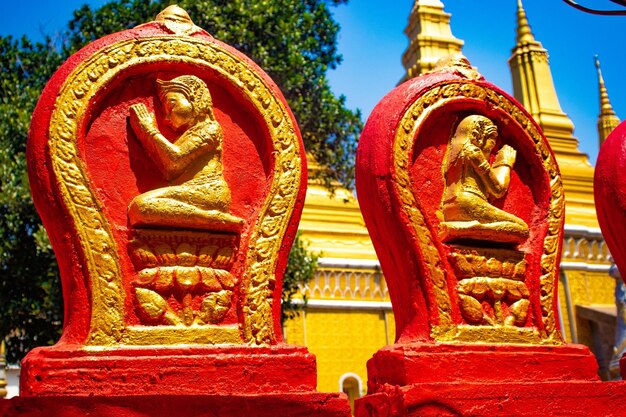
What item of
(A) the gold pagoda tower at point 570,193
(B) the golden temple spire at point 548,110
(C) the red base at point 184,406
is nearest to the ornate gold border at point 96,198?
(C) the red base at point 184,406

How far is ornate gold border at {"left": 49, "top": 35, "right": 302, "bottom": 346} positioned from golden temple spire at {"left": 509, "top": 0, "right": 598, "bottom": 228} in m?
10.7

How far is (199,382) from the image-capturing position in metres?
3.10

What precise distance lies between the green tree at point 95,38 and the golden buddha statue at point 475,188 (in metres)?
4.83

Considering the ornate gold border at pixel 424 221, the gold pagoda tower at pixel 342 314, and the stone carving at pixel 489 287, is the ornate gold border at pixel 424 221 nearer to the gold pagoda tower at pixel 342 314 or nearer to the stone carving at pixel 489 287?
the stone carving at pixel 489 287

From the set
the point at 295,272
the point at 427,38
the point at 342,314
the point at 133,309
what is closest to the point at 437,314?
the point at 133,309

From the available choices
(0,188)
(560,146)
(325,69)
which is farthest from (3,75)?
(560,146)

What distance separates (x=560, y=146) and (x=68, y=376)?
13.2 metres

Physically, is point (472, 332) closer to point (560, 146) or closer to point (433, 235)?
point (433, 235)

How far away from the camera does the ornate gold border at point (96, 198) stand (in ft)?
10.4

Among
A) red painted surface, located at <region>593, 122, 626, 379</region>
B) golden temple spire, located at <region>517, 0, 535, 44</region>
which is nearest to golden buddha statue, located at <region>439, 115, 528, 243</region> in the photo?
red painted surface, located at <region>593, 122, 626, 379</region>

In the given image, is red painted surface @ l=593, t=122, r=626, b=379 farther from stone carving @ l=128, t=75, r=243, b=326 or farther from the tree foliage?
the tree foliage

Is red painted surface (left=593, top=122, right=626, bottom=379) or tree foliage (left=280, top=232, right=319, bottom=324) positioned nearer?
red painted surface (left=593, top=122, right=626, bottom=379)

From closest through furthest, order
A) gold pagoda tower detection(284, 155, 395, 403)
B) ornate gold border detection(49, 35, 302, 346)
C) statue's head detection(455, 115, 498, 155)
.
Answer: ornate gold border detection(49, 35, 302, 346) → statue's head detection(455, 115, 498, 155) → gold pagoda tower detection(284, 155, 395, 403)

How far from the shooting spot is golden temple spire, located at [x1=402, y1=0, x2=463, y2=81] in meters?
14.4
